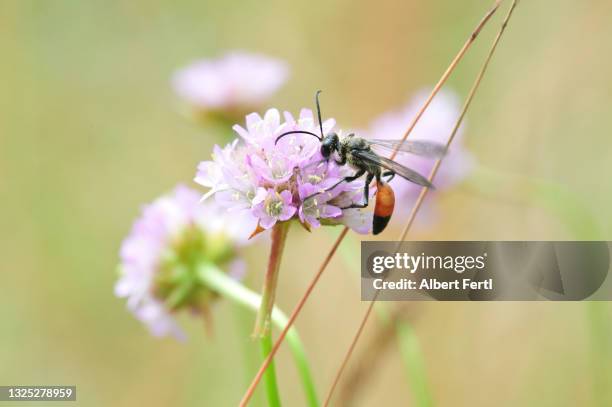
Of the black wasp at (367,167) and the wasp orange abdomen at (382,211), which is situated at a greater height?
the black wasp at (367,167)

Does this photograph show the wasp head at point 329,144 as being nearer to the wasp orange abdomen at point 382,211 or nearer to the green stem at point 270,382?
the wasp orange abdomen at point 382,211

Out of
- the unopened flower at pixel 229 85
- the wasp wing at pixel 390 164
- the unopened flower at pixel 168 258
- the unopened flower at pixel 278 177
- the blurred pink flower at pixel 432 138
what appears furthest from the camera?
the unopened flower at pixel 229 85

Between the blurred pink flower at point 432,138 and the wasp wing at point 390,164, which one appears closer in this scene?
the wasp wing at point 390,164

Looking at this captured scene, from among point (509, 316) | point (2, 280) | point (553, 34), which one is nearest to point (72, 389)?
point (509, 316)

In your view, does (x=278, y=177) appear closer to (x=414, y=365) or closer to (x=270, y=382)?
(x=270, y=382)

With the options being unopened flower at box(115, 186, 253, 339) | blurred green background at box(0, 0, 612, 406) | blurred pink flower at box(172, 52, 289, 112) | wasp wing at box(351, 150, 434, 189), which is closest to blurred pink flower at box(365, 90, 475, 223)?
blurred green background at box(0, 0, 612, 406)

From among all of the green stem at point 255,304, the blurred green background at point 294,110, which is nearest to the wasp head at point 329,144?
the green stem at point 255,304

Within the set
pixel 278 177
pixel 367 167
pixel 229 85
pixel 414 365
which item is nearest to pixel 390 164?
pixel 367 167
